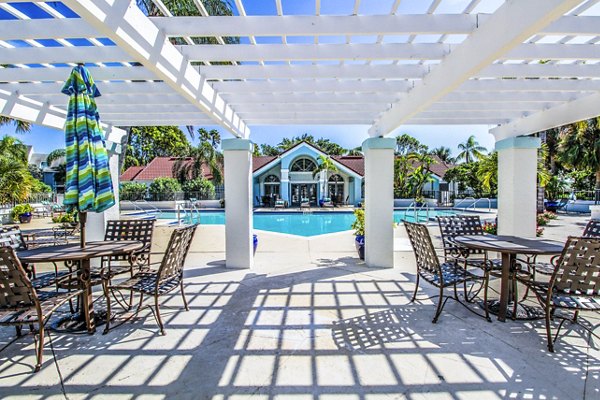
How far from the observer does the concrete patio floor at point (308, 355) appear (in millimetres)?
2611

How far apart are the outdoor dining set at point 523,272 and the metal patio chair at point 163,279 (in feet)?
10.4

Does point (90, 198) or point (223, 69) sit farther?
point (223, 69)

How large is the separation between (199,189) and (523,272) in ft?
82.4

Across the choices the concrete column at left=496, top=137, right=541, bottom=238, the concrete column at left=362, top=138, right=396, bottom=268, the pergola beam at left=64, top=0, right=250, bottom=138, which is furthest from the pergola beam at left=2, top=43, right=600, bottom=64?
the concrete column at left=496, top=137, right=541, bottom=238

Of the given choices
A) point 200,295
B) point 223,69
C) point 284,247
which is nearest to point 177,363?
point 200,295

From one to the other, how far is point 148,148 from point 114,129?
36672mm

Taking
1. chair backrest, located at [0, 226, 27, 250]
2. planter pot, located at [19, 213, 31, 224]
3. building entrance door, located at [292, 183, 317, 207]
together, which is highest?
building entrance door, located at [292, 183, 317, 207]

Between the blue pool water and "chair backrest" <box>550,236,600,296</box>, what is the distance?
1069 cm

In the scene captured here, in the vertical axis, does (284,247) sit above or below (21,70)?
below

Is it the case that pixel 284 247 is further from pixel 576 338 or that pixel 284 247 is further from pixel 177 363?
pixel 576 338

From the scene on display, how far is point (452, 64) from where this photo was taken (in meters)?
3.78

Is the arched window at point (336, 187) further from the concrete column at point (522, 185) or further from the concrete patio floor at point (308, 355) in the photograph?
the concrete patio floor at point (308, 355)

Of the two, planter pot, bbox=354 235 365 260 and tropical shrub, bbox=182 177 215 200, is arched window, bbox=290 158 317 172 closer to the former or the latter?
tropical shrub, bbox=182 177 215 200

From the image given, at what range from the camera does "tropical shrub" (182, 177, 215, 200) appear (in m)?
26.3
